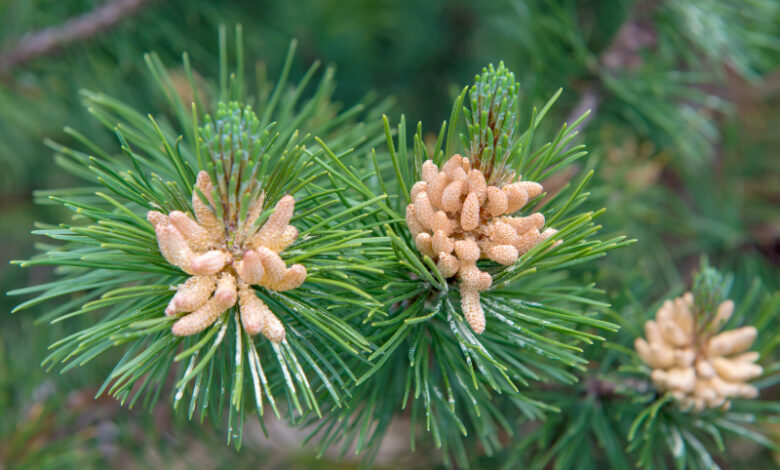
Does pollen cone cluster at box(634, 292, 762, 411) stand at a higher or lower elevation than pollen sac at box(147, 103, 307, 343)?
lower

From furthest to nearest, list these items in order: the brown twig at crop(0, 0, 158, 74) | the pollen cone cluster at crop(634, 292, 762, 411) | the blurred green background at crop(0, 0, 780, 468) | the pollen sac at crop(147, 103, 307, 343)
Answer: the brown twig at crop(0, 0, 158, 74) < the blurred green background at crop(0, 0, 780, 468) < the pollen cone cluster at crop(634, 292, 762, 411) < the pollen sac at crop(147, 103, 307, 343)

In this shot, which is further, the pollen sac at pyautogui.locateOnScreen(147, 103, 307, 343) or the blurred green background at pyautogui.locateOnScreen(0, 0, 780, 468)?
the blurred green background at pyautogui.locateOnScreen(0, 0, 780, 468)

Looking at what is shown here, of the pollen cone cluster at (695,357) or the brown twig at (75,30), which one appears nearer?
the pollen cone cluster at (695,357)

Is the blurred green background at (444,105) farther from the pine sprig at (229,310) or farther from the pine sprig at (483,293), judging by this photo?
the pine sprig at (229,310)

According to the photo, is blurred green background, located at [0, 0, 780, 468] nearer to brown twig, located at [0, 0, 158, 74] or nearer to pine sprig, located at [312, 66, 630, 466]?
brown twig, located at [0, 0, 158, 74]

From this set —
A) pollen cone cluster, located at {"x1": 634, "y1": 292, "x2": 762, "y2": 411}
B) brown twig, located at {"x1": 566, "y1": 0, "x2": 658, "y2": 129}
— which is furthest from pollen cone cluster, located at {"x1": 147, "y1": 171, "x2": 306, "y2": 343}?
brown twig, located at {"x1": 566, "y1": 0, "x2": 658, "y2": 129}

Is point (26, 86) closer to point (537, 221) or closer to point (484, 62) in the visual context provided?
point (484, 62)

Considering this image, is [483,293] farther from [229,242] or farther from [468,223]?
[229,242]

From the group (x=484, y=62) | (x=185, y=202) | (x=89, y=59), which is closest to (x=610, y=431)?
(x=185, y=202)

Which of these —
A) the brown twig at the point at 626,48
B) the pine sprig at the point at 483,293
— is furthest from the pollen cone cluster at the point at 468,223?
the brown twig at the point at 626,48
